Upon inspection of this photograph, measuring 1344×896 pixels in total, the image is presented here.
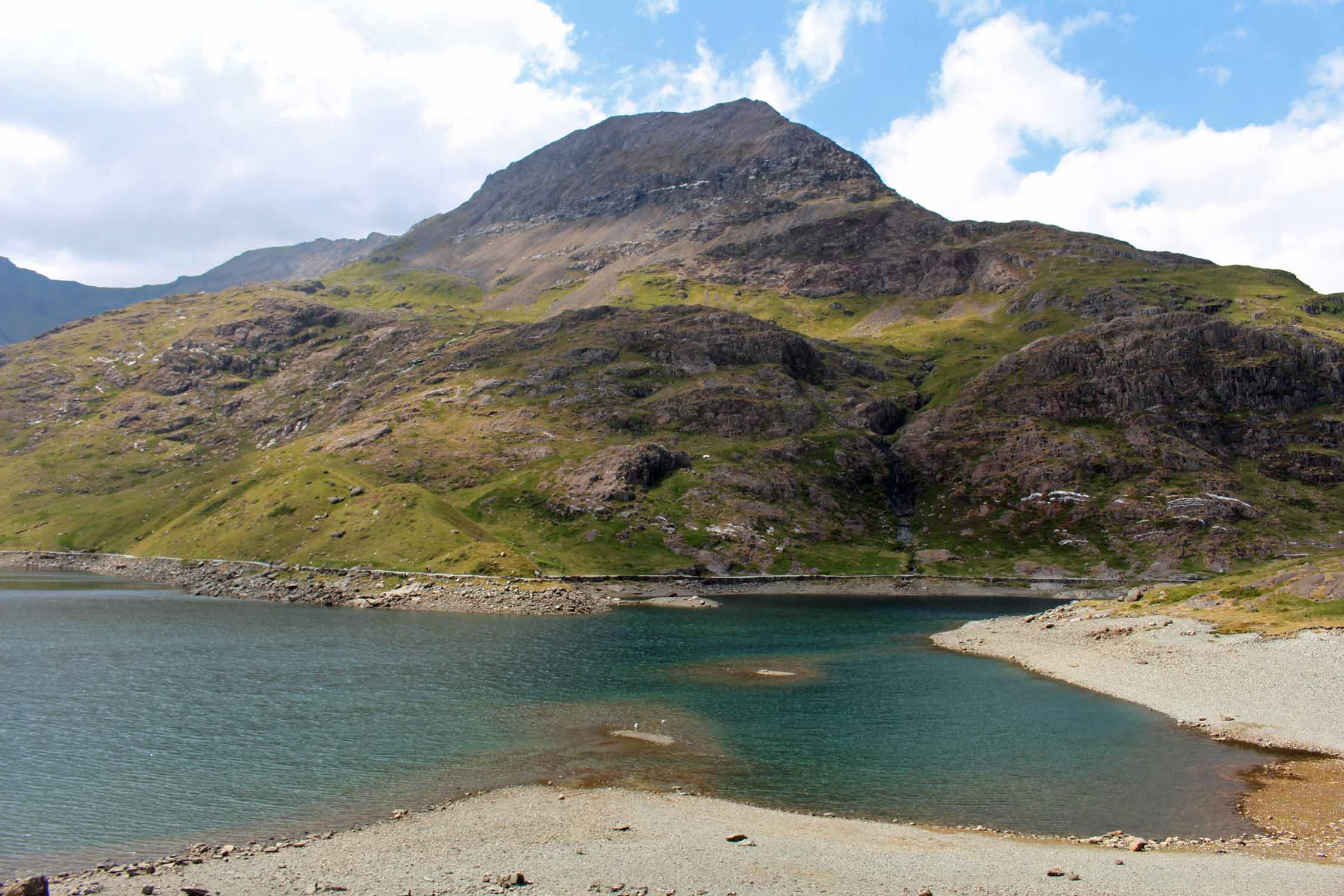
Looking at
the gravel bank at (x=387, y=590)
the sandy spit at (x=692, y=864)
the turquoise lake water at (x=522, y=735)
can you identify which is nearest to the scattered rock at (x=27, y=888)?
the sandy spit at (x=692, y=864)

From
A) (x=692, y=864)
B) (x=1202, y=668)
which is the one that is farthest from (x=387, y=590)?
(x=1202, y=668)

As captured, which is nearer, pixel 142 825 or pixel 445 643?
pixel 142 825

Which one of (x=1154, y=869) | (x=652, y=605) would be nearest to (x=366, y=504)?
(x=652, y=605)

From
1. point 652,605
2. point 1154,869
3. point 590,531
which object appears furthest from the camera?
point 590,531

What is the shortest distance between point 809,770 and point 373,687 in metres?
43.2

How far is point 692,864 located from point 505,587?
11308 cm

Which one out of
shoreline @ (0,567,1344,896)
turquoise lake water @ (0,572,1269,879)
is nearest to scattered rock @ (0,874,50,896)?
shoreline @ (0,567,1344,896)

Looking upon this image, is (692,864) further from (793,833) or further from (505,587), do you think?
(505,587)

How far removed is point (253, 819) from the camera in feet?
132

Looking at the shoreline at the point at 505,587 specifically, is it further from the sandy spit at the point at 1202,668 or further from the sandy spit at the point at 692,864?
the sandy spit at the point at 692,864

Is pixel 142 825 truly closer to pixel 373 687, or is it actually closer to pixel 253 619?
pixel 373 687

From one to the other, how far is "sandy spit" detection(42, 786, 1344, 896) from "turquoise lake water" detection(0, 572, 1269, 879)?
4274 millimetres

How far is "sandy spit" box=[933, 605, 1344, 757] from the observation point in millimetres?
56625

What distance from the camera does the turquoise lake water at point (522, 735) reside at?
41.8 metres
